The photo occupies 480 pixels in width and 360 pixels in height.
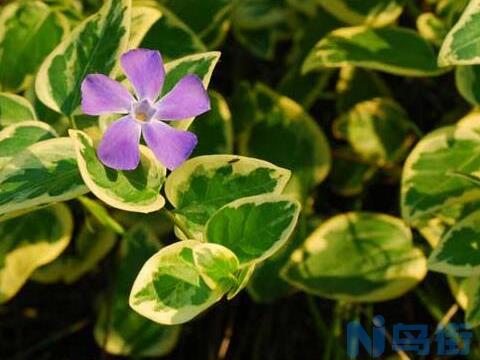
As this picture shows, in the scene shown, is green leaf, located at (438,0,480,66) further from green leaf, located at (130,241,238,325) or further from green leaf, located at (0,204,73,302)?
green leaf, located at (0,204,73,302)

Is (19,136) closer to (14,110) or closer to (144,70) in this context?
(14,110)

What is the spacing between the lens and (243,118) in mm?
1584

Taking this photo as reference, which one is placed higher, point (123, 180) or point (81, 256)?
point (123, 180)

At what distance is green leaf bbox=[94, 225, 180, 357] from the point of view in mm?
1476

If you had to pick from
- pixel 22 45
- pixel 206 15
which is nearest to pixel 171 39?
pixel 206 15

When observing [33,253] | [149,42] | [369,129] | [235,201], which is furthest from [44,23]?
[369,129]

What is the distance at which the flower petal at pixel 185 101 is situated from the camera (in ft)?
3.12

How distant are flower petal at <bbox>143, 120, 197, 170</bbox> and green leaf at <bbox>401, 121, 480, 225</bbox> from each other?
468mm

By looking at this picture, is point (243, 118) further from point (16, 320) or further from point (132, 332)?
point (16, 320)

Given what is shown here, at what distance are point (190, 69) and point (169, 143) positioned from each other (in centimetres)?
15

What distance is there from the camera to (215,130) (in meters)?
1.47

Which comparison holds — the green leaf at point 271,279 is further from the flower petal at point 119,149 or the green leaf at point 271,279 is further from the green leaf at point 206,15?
the flower petal at point 119,149

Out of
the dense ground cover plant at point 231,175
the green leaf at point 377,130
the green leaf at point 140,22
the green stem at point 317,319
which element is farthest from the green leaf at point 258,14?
the green stem at point 317,319

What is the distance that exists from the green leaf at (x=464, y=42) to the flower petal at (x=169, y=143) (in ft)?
1.20
